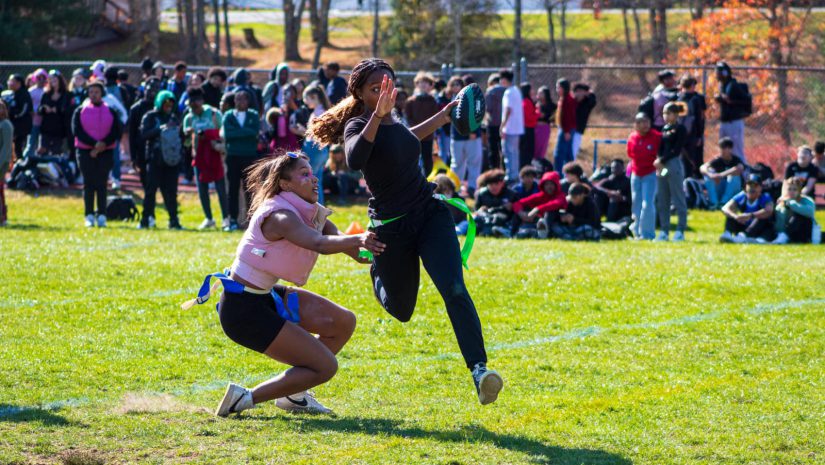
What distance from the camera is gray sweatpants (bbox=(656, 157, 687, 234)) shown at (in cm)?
1539

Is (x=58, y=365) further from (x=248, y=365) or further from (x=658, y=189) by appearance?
(x=658, y=189)

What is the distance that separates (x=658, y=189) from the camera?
15523mm

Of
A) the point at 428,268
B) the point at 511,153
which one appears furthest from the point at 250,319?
the point at 511,153

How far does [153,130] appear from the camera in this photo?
15.7 m

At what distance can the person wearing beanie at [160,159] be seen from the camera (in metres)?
15.6

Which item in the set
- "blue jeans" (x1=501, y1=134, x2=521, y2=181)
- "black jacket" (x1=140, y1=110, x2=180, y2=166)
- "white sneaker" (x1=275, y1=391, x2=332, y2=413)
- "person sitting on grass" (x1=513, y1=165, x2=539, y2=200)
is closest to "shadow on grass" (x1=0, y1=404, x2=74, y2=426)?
"white sneaker" (x1=275, y1=391, x2=332, y2=413)

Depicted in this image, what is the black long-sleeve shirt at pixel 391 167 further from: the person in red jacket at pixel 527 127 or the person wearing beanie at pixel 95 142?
the person in red jacket at pixel 527 127

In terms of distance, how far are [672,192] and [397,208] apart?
996 centimetres

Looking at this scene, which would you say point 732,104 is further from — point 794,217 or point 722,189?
→ point 794,217

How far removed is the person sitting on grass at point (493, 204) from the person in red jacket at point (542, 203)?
0.17 metres

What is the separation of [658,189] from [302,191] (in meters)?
10.3

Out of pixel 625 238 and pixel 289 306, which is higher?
pixel 289 306

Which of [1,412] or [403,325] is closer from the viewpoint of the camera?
[1,412]

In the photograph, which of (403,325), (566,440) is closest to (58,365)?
(403,325)
